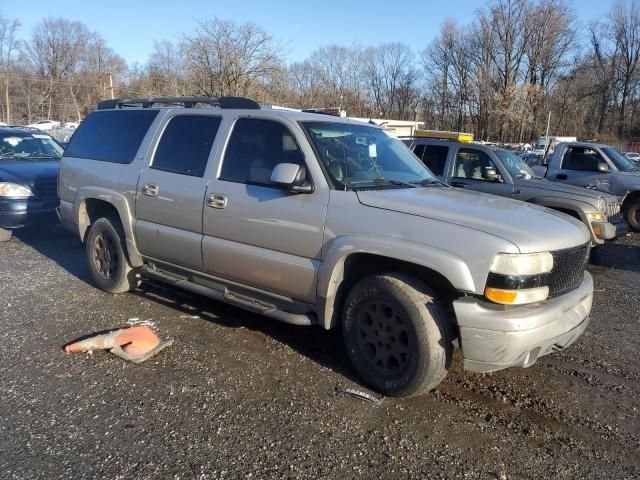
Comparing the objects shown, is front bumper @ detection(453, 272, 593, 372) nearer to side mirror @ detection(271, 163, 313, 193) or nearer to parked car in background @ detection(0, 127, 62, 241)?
side mirror @ detection(271, 163, 313, 193)

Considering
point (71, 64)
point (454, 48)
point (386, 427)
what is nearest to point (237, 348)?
point (386, 427)

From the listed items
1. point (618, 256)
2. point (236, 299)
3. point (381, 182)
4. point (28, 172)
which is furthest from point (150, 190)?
point (618, 256)

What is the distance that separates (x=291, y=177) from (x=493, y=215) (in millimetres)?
1401

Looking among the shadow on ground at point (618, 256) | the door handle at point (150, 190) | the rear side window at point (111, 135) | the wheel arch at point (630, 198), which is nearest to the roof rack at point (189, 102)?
the rear side window at point (111, 135)

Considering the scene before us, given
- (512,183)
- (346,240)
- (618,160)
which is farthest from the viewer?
(618,160)

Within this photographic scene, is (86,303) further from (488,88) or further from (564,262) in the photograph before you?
(488,88)

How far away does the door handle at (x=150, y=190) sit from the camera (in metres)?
4.82

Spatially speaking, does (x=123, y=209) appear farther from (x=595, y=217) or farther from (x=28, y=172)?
(x=595, y=217)

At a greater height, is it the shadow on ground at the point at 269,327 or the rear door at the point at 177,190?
the rear door at the point at 177,190

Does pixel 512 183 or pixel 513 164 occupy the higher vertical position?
pixel 513 164

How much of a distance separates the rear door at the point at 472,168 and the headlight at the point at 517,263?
17.4 feet

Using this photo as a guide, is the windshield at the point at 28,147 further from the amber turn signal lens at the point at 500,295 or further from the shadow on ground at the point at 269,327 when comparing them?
the amber turn signal lens at the point at 500,295

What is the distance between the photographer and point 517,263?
3098 millimetres

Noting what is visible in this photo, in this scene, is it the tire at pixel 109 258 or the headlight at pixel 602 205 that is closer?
the tire at pixel 109 258
